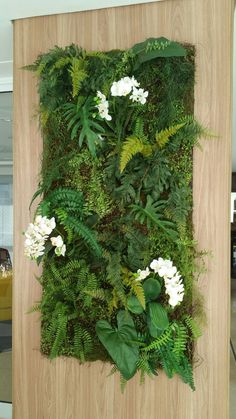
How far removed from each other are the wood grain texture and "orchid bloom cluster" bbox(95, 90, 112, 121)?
40 cm

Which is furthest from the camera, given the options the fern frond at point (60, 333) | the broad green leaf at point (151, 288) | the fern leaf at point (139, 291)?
the fern frond at point (60, 333)

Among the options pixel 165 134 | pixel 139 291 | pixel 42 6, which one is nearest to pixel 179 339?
pixel 139 291

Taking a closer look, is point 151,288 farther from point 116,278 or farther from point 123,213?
point 123,213

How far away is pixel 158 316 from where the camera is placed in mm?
2393

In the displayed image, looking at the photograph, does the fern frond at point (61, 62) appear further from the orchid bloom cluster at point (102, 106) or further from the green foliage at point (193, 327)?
the green foliage at point (193, 327)

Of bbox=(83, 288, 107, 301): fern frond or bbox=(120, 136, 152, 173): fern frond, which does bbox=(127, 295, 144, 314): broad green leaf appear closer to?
bbox=(83, 288, 107, 301): fern frond

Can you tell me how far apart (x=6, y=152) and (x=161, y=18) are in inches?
70.9

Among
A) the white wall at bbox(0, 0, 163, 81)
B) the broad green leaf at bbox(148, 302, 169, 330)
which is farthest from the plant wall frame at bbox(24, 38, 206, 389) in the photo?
the white wall at bbox(0, 0, 163, 81)

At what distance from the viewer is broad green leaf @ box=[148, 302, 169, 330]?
237cm

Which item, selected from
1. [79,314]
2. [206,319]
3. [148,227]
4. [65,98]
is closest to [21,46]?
[65,98]

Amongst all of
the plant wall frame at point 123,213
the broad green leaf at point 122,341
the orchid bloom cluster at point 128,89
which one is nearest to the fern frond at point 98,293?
the plant wall frame at point 123,213

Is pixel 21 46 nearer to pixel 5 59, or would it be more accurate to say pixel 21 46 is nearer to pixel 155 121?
pixel 5 59

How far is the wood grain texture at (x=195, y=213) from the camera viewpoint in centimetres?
249

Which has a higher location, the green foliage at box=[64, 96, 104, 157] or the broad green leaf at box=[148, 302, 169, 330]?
the green foliage at box=[64, 96, 104, 157]
